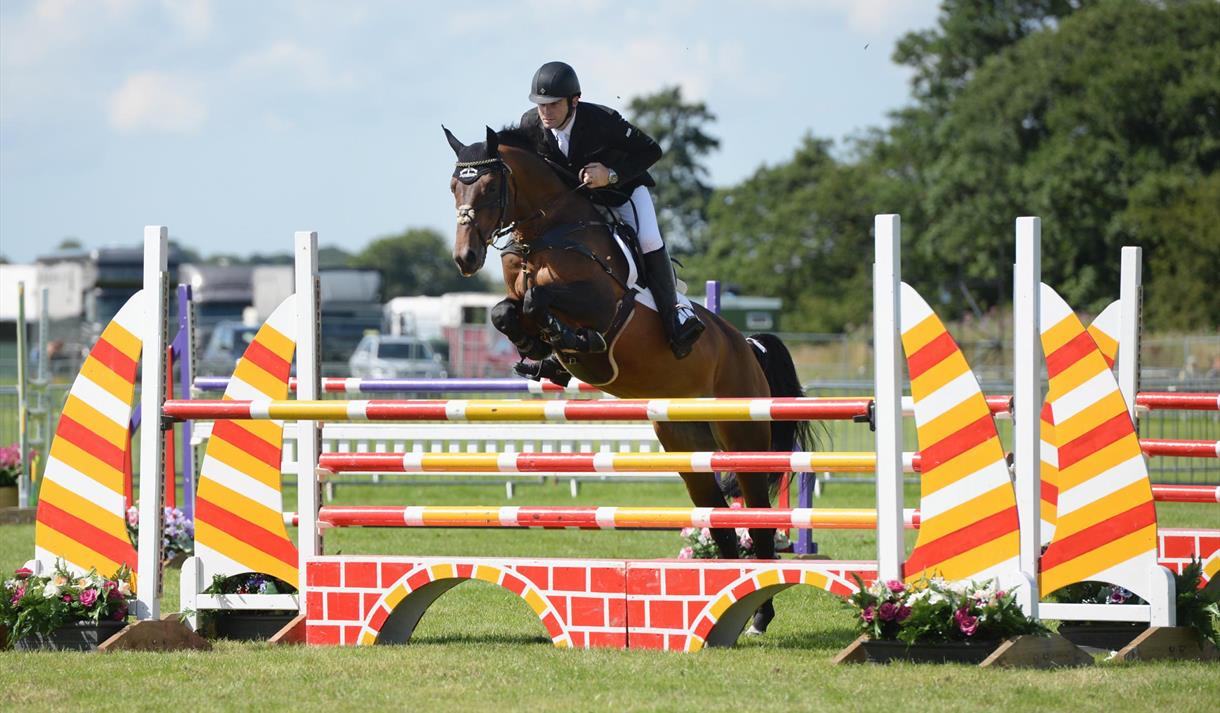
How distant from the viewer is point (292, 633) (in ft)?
17.4

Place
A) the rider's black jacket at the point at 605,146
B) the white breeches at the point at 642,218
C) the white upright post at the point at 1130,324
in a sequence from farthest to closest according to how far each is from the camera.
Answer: the white breeches at the point at 642,218 → the rider's black jacket at the point at 605,146 → the white upright post at the point at 1130,324

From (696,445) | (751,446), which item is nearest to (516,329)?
(696,445)

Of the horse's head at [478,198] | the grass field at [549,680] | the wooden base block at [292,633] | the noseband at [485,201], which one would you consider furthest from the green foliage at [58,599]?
the noseband at [485,201]

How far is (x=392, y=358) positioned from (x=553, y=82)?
1977 cm

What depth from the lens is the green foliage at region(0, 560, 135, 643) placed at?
504cm

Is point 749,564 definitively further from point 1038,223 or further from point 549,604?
point 1038,223

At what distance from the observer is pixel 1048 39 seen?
3694cm

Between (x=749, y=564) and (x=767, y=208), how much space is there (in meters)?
43.3

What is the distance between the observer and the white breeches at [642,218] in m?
6.22

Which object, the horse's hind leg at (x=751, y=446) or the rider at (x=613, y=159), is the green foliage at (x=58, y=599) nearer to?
the rider at (x=613, y=159)

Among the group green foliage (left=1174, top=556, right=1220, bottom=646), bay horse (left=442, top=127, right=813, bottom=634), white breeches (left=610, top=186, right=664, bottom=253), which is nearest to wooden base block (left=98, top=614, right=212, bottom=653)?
bay horse (left=442, top=127, right=813, bottom=634)

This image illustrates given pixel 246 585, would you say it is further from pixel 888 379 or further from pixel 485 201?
pixel 888 379

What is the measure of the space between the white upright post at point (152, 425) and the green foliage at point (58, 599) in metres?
0.08

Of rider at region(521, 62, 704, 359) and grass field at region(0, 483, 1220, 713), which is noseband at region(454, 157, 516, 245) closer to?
rider at region(521, 62, 704, 359)
